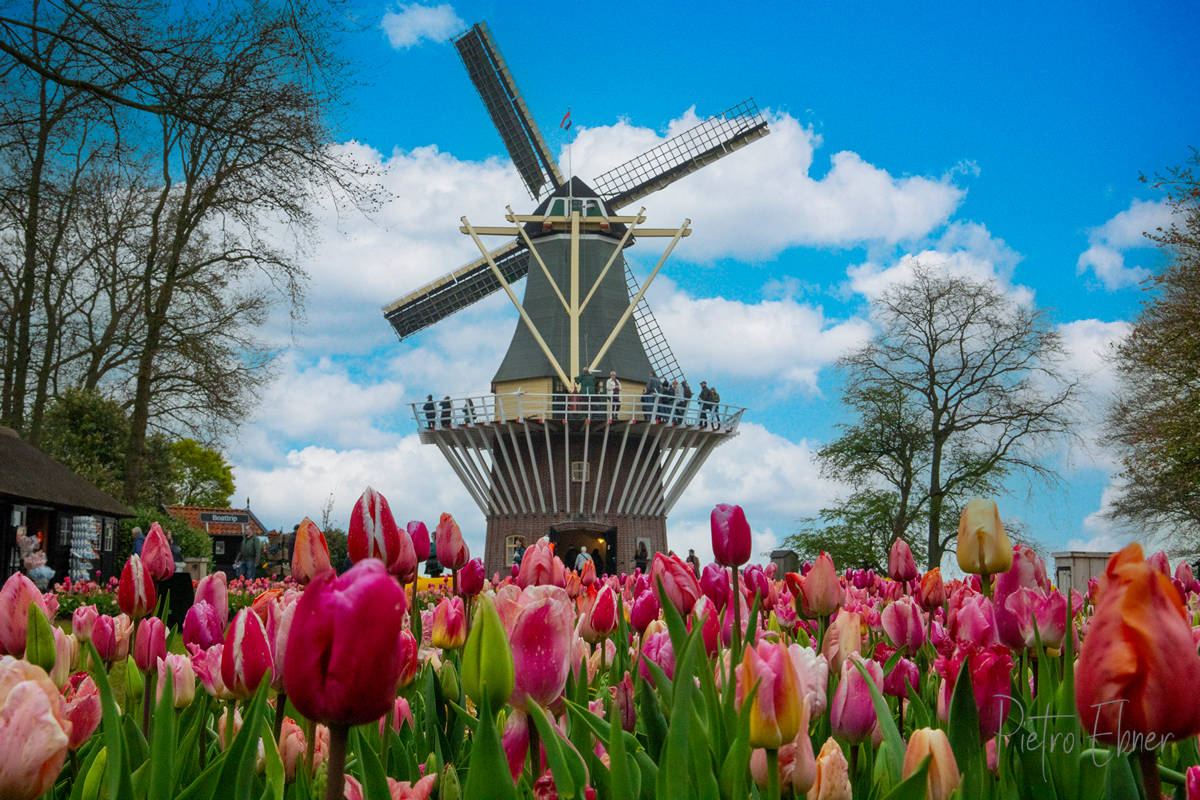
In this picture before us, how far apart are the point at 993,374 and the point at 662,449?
27.4 feet

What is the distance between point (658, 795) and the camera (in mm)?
1213

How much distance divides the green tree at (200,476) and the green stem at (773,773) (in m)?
45.7

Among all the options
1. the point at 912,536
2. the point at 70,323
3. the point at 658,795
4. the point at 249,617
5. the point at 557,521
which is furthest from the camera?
the point at 912,536

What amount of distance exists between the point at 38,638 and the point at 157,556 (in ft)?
1.78

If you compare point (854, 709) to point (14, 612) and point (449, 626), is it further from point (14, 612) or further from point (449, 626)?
point (14, 612)

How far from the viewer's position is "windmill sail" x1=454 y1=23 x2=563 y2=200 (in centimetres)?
3247

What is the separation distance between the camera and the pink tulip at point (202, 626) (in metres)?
2.21

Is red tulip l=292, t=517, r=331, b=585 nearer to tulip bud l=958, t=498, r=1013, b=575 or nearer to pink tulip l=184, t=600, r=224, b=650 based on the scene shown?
pink tulip l=184, t=600, r=224, b=650

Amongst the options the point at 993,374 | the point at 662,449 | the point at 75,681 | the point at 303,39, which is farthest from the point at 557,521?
the point at 75,681

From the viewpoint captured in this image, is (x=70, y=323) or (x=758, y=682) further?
(x=70, y=323)

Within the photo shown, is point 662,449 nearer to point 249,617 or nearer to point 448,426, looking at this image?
point 448,426

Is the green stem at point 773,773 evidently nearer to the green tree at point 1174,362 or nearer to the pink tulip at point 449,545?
the pink tulip at point 449,545

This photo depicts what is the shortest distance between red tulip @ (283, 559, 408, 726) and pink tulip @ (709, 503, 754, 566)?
1.32 metres

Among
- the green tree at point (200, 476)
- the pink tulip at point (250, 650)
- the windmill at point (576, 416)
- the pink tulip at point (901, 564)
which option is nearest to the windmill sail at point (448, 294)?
the windmill at point (576, 416)
